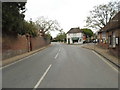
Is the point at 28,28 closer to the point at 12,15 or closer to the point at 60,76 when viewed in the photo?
the point at 12,15

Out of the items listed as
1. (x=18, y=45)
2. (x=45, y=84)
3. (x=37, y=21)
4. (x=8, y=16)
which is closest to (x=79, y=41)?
(x=37, y=21)

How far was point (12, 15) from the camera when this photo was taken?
80.7 feet

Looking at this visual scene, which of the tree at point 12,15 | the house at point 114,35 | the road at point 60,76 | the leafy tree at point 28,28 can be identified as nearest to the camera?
the road at point 60,76

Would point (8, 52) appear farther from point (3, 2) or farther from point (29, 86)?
point (29, 86)

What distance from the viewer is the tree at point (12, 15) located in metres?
23.2

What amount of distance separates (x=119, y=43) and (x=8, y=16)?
39.1 feet

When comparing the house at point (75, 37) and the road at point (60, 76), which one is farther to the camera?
the house at point (75, 37)

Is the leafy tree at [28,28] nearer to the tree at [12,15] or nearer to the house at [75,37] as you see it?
the tree at [12,15]

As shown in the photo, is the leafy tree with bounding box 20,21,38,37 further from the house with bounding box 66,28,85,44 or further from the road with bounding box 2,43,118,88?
the house with bounding box 66,28,85,44

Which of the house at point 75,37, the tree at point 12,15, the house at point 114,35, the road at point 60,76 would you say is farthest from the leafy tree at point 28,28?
the house at point 75,37

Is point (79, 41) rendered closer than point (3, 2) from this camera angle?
No

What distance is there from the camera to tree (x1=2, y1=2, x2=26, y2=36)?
23203 millimetres

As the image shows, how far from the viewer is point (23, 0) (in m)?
25.9

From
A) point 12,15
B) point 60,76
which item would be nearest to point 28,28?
point 12,15
